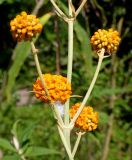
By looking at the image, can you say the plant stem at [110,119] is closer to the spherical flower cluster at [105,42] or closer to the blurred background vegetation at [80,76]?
the blurred background vegetation at [80,76]

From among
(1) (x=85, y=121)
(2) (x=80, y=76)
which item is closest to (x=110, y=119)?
(2) (x=80, y=76)

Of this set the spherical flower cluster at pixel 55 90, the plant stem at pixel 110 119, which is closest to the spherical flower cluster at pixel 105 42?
the spherical flower cluster at pixel 55 90

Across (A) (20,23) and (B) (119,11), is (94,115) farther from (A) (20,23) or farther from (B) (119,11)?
(B) (119,11)

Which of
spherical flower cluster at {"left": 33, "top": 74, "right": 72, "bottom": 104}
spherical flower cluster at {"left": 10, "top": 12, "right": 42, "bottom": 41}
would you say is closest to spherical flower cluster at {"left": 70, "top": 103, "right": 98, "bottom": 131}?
spherical flower cluster at {"left": 33, "top": 74, "right": 72, "bottom": 104}

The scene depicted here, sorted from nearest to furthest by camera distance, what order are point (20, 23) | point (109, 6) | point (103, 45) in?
1. point (20, 23)
2. point (103, 45)
3. point (109, 6)

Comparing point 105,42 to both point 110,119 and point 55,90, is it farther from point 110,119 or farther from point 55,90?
point 110,119

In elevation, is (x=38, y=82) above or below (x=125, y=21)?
below

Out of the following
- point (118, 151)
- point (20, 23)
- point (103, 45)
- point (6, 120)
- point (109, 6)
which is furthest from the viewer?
point (6, 120)

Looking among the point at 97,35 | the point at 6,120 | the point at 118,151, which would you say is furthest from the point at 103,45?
the point at 6,120
